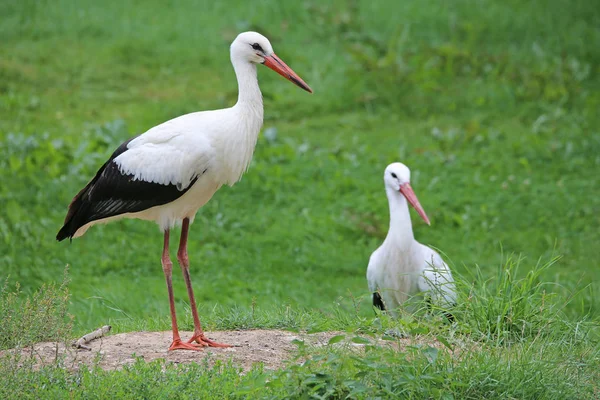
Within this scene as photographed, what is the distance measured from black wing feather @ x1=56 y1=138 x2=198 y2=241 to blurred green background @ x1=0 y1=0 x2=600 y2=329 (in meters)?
0.95

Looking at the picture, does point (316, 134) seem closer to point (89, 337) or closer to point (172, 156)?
point (172, 156)

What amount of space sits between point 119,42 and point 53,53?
915 millimetres

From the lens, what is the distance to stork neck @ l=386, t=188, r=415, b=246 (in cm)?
634

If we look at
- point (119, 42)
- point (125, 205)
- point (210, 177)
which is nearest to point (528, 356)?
point (210, 177)

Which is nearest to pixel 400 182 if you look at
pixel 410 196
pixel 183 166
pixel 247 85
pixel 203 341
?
pixel 410 196

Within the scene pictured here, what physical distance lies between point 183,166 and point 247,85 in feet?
2.14

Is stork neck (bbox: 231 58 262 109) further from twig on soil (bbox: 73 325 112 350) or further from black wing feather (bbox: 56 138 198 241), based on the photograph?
twig on soil (bbox: 73 325 112 350)

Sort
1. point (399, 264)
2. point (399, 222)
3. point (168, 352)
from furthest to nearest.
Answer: point (399, 222) < point (399, 264) < point (168, 352)

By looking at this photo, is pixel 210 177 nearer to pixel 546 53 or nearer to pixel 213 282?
pixel 213 282

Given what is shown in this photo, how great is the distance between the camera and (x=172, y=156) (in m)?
5.16

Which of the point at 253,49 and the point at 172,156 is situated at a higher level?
the point at 253,49

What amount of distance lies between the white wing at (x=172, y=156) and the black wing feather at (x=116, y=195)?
0.04 m

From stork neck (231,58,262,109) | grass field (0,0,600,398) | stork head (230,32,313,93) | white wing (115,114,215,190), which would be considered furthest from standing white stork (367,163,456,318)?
white wing (115,114,215,190)

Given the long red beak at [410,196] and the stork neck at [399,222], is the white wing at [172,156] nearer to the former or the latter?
the stork neck at [399,222]
